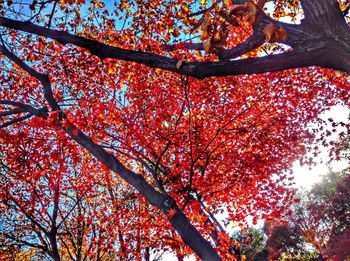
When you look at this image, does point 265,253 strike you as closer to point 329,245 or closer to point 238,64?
point 329,245

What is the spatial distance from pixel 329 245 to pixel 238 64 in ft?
117

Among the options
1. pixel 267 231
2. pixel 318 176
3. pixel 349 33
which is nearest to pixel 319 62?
pixel 349 33

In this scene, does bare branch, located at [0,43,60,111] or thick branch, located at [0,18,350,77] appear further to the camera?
bare branch, located at [0,43,60,111]

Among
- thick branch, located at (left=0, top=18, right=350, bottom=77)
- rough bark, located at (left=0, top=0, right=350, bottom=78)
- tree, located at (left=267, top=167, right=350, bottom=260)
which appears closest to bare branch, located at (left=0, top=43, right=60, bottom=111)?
thick branch, located at (left=0, top=18, right=350, bottom=77)

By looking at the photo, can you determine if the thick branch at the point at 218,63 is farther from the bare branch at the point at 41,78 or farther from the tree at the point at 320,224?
the tree at the point at 320,224

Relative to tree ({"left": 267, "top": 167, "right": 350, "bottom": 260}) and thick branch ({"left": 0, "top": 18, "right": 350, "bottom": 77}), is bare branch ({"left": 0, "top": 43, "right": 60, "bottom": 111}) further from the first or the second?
tree ({"left": 267, "top": 167, "right": 350, "bottom": 260})

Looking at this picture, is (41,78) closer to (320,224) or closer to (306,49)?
(306,49)

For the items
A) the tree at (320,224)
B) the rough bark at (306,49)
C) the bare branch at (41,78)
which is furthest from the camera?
the tree at (320,224)

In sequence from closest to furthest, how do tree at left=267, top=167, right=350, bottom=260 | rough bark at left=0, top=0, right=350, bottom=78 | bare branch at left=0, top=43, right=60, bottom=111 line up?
rough bark at left=0, top=0, right=350, bottom=78 < bare branch at left=0, top=43, right=60, bottom=111 < tree at left=267, top=167, right=350, bottom=260

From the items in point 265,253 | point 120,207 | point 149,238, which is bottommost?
point 265,253

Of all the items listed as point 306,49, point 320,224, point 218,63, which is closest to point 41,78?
point 218,63

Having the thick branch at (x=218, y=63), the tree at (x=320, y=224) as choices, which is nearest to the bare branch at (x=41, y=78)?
the thick branch at (x=218, y=63)

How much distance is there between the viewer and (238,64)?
3.45 meters

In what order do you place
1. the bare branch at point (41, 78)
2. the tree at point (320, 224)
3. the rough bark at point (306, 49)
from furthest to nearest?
the tree at point (320, 224) < the bare branch at point (41, 78) < the rough bark at point (306, 49)
